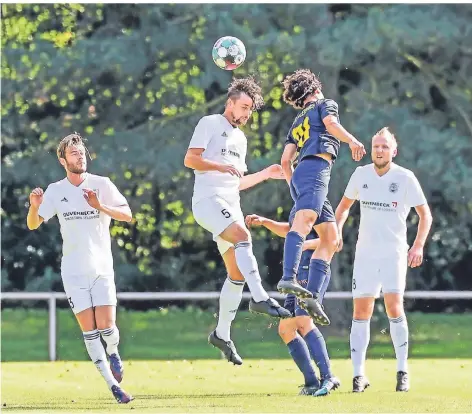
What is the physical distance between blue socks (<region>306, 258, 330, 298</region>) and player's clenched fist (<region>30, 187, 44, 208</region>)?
257cm

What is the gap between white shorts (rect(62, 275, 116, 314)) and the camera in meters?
12.8

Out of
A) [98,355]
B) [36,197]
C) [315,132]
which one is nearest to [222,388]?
[98,355]

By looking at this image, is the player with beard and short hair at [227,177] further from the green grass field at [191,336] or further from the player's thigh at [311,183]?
the green grass field at [191,336]

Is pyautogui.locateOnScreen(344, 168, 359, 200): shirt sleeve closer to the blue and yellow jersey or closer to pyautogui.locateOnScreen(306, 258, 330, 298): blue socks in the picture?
the blue and yellow jersey

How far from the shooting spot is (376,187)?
44.0ft

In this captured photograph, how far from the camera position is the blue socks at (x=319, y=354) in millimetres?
13000

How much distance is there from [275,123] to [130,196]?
11.0 ft

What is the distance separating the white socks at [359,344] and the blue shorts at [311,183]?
1.45 meters

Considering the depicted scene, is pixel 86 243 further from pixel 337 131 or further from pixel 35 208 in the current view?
pixel 337 131

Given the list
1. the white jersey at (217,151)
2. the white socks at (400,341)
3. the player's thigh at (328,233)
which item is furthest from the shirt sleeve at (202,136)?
the white socks at (400,341)

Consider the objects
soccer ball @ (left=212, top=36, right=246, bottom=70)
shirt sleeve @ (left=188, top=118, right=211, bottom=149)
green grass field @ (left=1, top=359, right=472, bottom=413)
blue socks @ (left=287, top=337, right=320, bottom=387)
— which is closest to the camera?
green grass field @ (left=1, top=359, right=472, bottom=413)

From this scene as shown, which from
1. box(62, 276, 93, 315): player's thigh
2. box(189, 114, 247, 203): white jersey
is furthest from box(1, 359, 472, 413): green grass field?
box(189, 114, 247, 203): white jersey

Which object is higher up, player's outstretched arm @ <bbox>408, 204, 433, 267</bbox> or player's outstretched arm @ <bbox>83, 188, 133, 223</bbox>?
player's outstretched arm @ <bbox>83, 188, 133, 223</bbox>

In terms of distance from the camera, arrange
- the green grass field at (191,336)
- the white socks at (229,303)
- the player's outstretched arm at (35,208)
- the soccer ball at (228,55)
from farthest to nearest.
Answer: the green grass field at (191,336) → the soccer ball at (228,55) → the white socks at (229,303) → the player's outstretched arm at (35,208)
